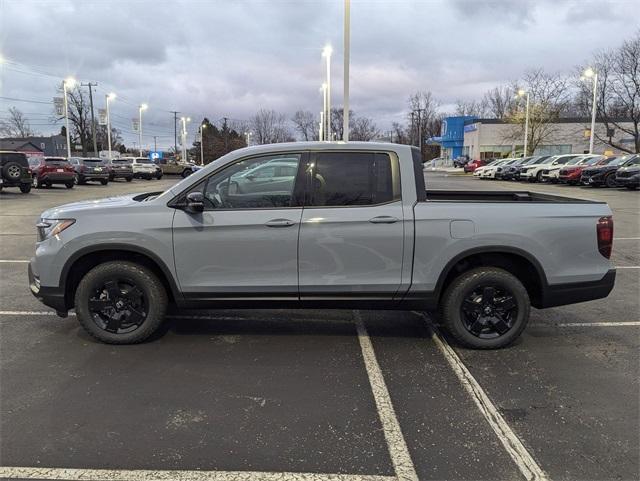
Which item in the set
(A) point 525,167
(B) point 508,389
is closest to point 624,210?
Result: (B) point 508,389

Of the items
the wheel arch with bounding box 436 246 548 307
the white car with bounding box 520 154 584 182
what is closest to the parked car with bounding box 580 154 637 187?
the white car with bounding box 520 154 584 182

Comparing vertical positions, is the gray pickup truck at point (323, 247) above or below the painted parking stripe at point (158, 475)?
above

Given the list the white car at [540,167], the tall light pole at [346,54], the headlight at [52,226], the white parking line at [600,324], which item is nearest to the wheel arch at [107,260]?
the headlight at [52,226]

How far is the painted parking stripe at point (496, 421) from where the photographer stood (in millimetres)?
2957

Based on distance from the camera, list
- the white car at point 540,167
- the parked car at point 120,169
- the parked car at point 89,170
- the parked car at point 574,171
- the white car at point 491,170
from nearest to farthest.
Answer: the parked car at point 574,171
the parked car at point 89,170
the white car at point 540,167
the parked car at point 120,169
the white car at point 491,170

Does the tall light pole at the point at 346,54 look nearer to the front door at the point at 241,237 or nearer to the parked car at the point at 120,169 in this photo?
the front door at the point at 241,237

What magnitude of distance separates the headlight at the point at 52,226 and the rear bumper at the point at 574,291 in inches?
166

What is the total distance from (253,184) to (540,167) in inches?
1294

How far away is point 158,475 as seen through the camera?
113 inches

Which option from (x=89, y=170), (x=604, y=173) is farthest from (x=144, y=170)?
(x=604, y=173)

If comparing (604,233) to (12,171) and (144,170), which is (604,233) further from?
(144,170)

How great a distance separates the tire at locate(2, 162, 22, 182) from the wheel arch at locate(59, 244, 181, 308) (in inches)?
785

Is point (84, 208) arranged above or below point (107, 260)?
above

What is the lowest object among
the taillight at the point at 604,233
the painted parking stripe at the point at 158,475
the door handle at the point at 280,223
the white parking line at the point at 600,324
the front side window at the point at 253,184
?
the painted parking stripe at the point at 158,475
